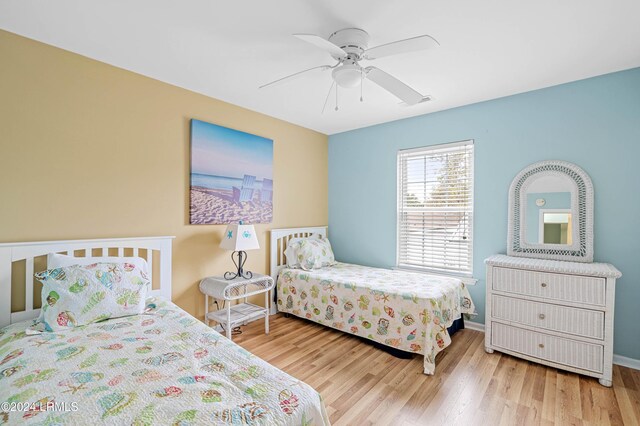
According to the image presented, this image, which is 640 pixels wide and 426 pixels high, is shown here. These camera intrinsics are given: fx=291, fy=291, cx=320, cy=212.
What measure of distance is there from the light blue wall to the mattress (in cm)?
267

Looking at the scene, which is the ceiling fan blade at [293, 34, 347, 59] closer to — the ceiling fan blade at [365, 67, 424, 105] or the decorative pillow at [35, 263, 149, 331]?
the ceiling fan blade at [365, 67, 424, 105]

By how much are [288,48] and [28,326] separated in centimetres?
243

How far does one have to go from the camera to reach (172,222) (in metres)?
2.71

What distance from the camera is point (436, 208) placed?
3.44 m

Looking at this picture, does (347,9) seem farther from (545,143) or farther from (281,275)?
(281,275)

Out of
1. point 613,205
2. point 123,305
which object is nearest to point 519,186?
point 613,205

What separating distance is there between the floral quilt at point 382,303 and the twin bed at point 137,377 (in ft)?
4.94

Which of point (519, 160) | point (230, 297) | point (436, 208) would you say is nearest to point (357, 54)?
point (519, 160)

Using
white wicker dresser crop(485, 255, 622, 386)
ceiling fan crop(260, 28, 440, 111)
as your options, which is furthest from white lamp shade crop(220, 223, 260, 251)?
white wicker dresser crop(485, 255, 622, 386)

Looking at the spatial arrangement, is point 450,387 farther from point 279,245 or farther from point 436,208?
point 279,245

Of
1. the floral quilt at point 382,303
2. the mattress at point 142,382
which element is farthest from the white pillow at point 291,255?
the mattress at point 142,382

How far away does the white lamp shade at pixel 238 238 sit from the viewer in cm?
280

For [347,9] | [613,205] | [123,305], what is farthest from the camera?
[613,205]

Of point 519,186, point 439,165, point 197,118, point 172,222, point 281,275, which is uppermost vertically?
point 197,118
